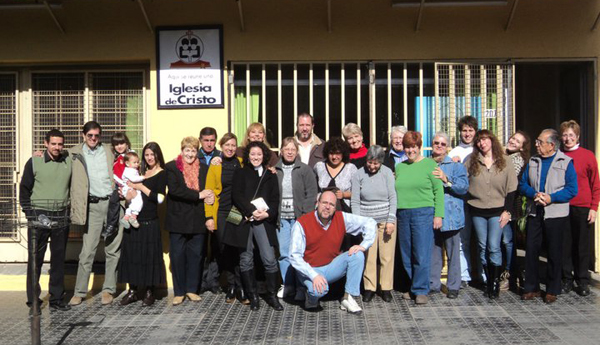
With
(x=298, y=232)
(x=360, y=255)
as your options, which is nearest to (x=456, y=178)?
(x=360, y=255)

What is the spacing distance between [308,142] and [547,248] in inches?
113

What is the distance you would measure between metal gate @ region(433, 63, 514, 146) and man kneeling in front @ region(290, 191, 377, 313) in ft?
6.83

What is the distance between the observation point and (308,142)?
8109 mm

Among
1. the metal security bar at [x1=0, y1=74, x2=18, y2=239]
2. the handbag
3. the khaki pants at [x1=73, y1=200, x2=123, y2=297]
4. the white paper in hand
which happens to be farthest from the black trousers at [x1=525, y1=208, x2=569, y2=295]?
the metal security bar at [x1=0, y1=74, x2=18, y2=239]

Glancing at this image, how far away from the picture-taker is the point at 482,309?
7219 mm

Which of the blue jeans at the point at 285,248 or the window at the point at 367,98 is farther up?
the window at the point at 367,98

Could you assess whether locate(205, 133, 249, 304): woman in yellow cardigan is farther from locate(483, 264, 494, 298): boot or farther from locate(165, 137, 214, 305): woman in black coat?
locate(483, 264, 494, 298): boot

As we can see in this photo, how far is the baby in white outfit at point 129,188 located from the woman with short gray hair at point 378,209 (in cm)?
234

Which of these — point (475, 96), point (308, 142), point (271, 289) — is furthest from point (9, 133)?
point (475, 96)

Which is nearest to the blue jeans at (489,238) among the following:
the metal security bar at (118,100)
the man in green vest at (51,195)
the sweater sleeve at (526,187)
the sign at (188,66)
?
the sweater sleeve at (526,187)

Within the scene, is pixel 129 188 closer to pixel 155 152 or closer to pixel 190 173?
pixel 155 152

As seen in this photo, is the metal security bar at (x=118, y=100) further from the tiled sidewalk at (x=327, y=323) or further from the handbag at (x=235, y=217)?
the tiled sidewalk at (x=327, y=323)

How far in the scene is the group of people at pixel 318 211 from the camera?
293 inches

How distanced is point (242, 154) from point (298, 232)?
126cm
